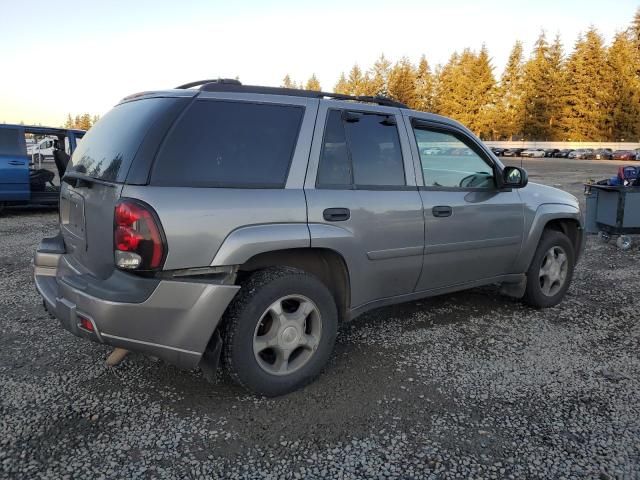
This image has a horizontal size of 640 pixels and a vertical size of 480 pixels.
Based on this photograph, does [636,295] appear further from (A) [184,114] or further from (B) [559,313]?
(A) [184,114]

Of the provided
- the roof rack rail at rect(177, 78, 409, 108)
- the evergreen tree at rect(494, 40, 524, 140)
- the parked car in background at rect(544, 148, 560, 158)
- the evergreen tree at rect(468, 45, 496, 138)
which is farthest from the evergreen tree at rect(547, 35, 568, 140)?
the roof rack rail at rect(177, 78, 409, 108)

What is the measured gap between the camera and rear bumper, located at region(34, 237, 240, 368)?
2.59 m

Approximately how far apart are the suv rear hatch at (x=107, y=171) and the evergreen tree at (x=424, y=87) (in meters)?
75.4

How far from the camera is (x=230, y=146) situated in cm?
291

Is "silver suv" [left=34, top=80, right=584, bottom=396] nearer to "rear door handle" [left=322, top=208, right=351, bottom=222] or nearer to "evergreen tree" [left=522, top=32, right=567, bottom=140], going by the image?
"rear door handle" [left=322, top=208, right=351, bottom=222]

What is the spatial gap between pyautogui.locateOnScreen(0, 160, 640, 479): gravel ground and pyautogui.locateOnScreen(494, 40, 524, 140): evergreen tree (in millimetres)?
70856

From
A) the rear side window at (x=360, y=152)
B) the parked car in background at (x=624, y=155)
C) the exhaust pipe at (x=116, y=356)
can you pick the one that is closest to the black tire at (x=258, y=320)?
the rear side window at (x=360, y=152)

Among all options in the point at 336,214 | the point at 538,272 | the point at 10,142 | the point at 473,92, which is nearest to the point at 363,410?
the point at 336,214

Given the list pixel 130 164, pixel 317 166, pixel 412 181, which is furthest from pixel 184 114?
pixel 412 181

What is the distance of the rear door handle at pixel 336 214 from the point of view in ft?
10.3

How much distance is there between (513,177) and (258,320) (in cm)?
259

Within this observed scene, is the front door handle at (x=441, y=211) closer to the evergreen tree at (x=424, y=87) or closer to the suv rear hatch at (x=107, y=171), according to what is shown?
the suv rear hatch at (x=107, y=171)

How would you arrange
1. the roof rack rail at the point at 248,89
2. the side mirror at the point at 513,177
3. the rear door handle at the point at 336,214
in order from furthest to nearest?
the side mirror at the point at 513,177
the rear door handle at the point at 336,214
the roof rack rail at the point at 248,89

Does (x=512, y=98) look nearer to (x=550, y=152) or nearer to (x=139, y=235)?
(x=550, y=152)
